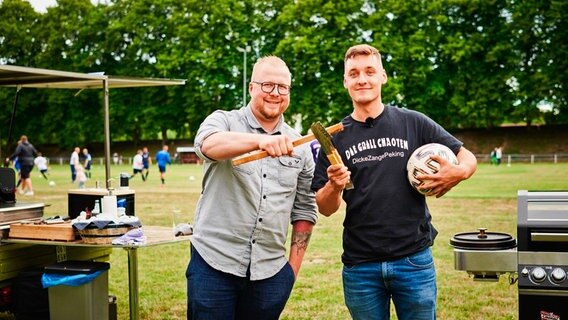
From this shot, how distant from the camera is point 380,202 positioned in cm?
338

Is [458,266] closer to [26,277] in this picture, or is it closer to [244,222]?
[244,222]

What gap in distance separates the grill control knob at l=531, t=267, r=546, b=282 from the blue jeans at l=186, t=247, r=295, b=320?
4.08ft

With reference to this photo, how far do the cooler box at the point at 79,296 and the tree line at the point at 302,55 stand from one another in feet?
137

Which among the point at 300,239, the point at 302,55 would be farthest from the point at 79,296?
the point at 302,55

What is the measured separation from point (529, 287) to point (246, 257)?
1.42 metres

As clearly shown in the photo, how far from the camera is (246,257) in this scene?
3.45m

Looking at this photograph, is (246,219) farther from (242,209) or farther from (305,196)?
(305,196)

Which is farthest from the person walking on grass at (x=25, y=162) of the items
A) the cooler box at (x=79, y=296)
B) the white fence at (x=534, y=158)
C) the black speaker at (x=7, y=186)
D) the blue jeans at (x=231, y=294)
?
the white fence at (x=534, y=158)

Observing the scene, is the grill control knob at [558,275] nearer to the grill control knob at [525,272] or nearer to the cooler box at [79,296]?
the grill control knob at [525,272]

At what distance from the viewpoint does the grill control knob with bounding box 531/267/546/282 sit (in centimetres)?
328

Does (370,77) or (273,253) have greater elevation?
(370,77)

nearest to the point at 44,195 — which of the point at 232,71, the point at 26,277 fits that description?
the point at 26,277

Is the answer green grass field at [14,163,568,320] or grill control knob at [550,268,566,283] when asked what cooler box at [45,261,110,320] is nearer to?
green grass field at [14,163,568,320]

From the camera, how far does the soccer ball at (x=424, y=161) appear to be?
10.6ft
